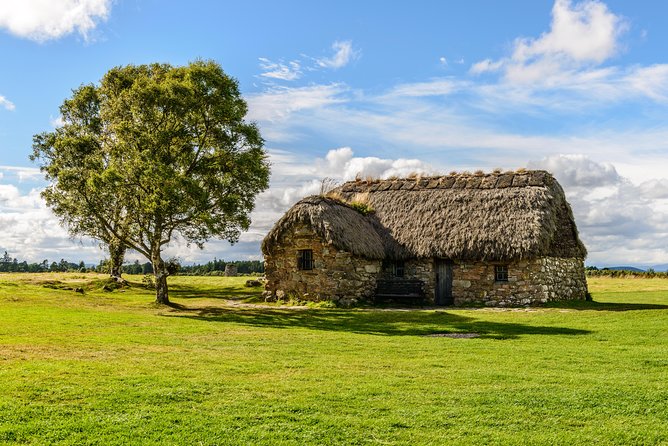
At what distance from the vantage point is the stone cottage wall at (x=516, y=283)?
29391mm

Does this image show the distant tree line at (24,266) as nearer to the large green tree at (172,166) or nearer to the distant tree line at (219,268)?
the distant tree line at (219,268)

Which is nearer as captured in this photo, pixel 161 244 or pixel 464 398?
pixel 464 398

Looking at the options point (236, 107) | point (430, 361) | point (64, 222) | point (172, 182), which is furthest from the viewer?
point (64, 222)

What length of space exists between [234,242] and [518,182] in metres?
15.3

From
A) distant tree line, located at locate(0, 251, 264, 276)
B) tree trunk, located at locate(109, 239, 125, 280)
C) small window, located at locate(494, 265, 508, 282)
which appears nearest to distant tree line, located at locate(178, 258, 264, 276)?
distant tree line, located at locate(0, 251, 264, 276)

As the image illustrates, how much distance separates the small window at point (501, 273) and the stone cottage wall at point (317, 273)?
5.97m

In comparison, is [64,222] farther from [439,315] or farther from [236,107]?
[439,315]

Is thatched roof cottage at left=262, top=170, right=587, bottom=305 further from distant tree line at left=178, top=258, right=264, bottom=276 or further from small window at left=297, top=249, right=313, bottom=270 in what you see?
distant tree line at left=178, top=258, right=264, bottom=276

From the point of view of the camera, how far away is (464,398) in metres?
9.91

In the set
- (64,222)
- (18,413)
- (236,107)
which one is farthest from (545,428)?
(64,222)

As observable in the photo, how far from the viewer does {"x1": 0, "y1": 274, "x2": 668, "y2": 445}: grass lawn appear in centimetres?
826

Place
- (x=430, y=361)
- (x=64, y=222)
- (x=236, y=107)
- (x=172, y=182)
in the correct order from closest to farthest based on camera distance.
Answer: (x=430, y=361) < (x=172, y=182) < (x=236, y=107) < (x=64, y=222)

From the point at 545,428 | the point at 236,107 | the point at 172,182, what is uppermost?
the point at 236,107

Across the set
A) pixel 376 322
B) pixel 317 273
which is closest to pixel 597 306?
pixel 376 322
